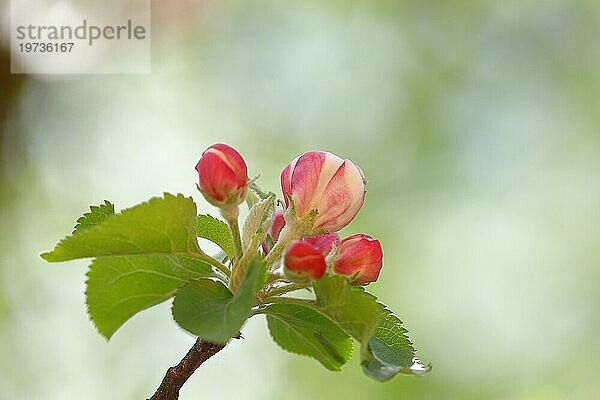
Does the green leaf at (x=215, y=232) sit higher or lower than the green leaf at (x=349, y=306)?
higher

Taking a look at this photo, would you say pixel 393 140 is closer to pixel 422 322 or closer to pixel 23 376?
pixel 422 322

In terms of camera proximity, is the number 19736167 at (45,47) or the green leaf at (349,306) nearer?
the green leaf at (349,306)

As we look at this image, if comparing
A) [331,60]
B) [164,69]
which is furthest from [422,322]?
[164,69]

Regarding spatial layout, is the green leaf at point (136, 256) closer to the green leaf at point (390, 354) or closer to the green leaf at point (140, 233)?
the green leaf at point (140, 233)

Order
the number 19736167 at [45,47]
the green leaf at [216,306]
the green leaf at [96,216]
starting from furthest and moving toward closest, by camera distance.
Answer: the number 19736167 at [45,47] < the green leaf at [96,216] < the green leaf at [216,306]

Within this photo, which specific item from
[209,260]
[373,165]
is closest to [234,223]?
[209,260]

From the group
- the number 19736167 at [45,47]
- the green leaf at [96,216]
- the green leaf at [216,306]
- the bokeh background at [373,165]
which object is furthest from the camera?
the bokeh background at [373,165]

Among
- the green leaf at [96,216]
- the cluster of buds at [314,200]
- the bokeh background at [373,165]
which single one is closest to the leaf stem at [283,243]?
the cluster of buds at [314,200]
